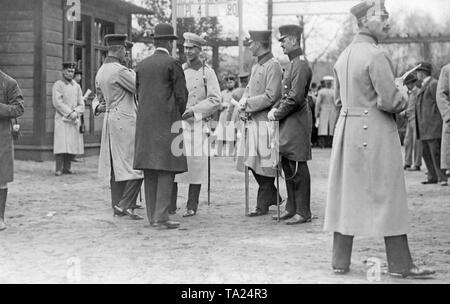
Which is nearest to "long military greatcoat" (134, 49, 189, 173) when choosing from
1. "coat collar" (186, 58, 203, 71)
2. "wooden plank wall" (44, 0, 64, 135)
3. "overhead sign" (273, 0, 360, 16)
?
"coat collar" (186, 58, 203, 71)

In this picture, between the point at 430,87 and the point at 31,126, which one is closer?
the point at 430,87

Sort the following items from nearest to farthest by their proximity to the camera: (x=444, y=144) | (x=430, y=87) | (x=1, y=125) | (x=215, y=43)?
(x=1, y=125)
(x=444, y=144)
(x=430, y=87)
(x=215, y=43)

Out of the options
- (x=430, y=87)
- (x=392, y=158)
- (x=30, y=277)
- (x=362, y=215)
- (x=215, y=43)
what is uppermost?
(x=215, y=43)

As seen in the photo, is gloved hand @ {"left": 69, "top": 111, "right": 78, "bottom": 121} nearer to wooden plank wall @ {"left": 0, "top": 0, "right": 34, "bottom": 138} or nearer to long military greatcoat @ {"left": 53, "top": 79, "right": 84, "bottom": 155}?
long military greatcoat @ {"left": 53, "top": 79, "right": 84, "bottom": 155}

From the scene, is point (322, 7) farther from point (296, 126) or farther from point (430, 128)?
Result: point (296, 126)

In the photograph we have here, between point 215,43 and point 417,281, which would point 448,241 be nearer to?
point 417,281

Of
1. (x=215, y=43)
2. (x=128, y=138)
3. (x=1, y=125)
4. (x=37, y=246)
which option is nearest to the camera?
(x=37, y=246)

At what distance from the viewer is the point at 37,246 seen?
699 cm

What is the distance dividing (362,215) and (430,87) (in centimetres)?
795

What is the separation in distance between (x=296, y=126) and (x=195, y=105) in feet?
4.22

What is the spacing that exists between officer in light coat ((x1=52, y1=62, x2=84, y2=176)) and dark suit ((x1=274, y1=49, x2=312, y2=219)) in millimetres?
6691

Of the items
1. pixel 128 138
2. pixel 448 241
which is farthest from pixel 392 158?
pixel 128 138

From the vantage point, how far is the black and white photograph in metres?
5.67

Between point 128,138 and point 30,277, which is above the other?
point 128,138
